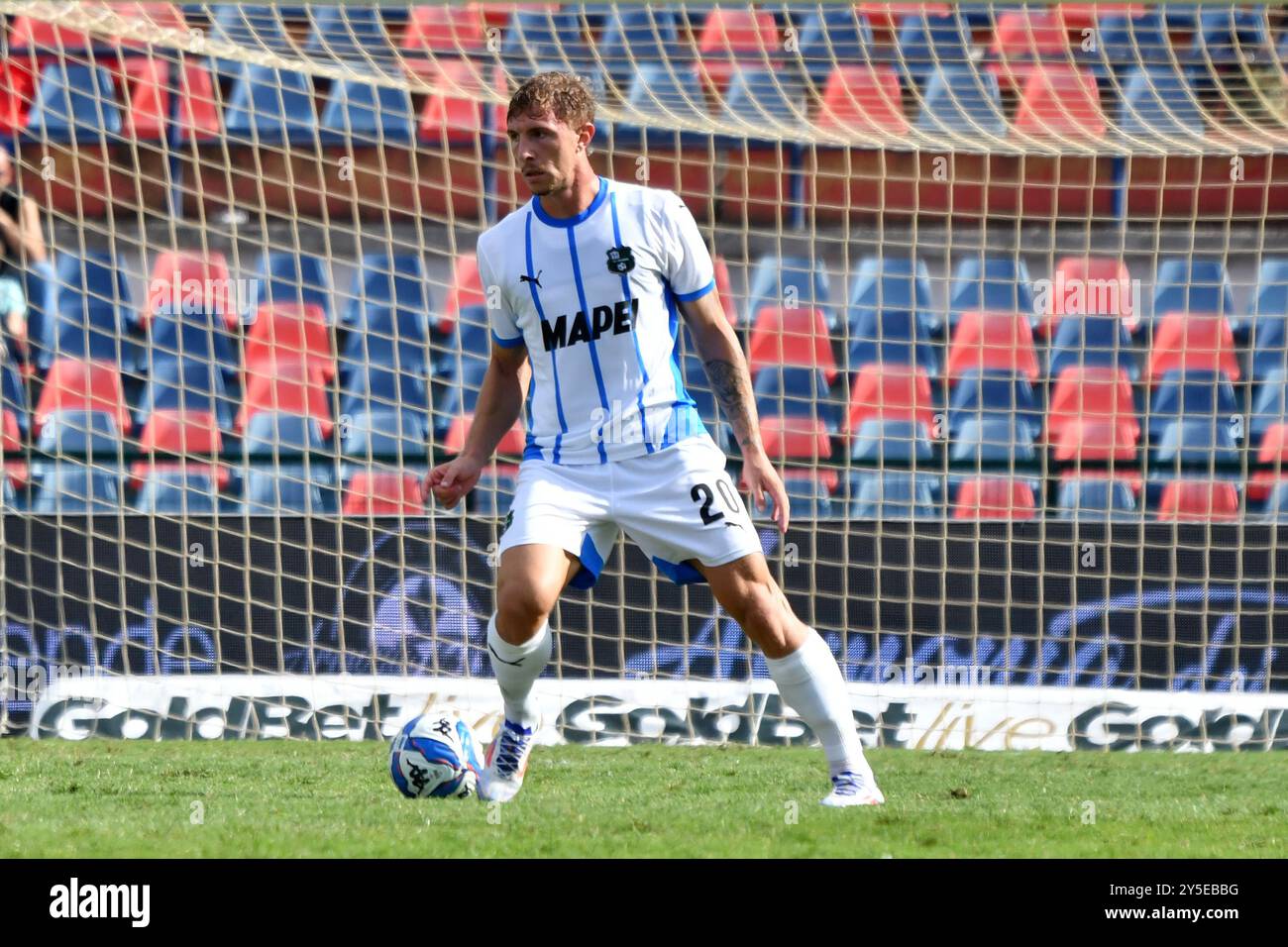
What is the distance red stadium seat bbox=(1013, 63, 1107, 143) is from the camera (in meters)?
7.59

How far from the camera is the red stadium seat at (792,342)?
9.25 metres

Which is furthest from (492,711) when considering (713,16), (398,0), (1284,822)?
(713,16)

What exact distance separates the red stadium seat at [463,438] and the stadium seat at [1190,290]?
3.70m

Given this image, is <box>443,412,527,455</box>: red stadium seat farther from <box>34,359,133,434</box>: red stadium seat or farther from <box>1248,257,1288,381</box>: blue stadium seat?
<box>1248,257,1288,381</box>: blue stadium seat

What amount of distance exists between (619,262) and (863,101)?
5.16 meters

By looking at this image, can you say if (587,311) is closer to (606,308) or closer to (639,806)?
(606,308)

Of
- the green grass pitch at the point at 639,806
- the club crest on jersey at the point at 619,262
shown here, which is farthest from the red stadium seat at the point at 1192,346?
the club crest on jersey at the point at 619,262

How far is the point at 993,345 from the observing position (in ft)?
30.2

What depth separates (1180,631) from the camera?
701 centimetres

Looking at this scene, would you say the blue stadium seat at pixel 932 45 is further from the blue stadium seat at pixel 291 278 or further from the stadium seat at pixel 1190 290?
the blue stadium seat at pixel 291 278

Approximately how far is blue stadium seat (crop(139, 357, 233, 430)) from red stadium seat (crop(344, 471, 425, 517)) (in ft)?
3.03

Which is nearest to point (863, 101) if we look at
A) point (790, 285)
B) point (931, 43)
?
point (931, 43)
